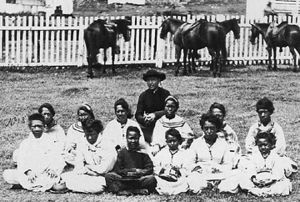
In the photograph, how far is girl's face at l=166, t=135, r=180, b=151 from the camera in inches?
321

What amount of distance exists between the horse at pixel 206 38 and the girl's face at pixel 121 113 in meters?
8.36

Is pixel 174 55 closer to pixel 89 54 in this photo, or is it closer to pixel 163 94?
pixel 89 54

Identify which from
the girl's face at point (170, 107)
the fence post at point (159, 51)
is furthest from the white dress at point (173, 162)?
the fence post at point (159, 51)

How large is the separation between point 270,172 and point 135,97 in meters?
6.78

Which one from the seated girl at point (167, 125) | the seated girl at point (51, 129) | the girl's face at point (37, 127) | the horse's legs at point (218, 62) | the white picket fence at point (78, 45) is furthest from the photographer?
the white picket fence at point (78, 45)

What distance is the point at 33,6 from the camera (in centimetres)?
2709

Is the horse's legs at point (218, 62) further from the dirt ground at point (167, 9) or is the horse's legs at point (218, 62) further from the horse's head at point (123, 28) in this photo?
the dirt ground at point (167, 9)

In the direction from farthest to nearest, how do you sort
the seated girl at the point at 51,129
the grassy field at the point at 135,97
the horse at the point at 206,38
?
the horse at the point at 206,38 → the seated girl at the point at 51,129 → the grassy field at the point at 135,97

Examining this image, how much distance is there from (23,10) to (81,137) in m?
19.2

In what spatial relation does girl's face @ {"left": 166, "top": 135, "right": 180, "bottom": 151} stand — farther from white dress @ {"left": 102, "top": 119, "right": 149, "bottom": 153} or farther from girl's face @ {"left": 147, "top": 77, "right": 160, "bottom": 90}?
girl's face @ {"left": 147, "top": 77, "right": 160, "bottom": 90}

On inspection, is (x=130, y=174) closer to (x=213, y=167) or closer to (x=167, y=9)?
(x=213, y=167)

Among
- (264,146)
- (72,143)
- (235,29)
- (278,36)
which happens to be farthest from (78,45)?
(264,146)

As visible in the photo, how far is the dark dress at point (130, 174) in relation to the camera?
793cm

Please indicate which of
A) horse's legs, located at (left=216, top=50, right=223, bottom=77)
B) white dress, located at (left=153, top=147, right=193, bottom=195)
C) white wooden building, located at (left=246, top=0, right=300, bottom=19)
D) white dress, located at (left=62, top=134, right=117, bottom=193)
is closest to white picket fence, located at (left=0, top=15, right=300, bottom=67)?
horse's legs, located at (left=216, top=50, right=223, bottom=77)
